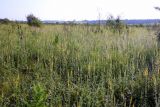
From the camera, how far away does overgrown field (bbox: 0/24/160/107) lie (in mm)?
4672

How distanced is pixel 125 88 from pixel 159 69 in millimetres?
719

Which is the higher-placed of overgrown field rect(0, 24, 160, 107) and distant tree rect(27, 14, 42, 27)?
distant tree rect(27, 14, 42, 27)

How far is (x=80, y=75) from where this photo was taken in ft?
18.4

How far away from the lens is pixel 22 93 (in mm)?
4934

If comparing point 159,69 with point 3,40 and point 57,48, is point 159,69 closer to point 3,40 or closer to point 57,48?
point 57,48

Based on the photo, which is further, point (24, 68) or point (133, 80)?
point (24, 68)

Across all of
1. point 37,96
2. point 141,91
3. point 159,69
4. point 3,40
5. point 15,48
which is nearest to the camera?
point 37,96

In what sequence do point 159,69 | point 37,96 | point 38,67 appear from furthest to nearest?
point 38,67
point 159,69
point 37,96

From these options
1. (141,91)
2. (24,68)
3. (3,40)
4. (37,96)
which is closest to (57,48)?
(24,68)

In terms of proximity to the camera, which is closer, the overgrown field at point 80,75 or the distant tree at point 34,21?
the overgrown field at point 80,75

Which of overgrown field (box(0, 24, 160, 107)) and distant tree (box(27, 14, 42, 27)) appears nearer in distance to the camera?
overgrown field (box(0, 24, 160, 107))

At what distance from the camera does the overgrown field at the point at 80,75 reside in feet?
15.3

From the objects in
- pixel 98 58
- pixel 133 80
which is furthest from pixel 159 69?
pixel 98 58

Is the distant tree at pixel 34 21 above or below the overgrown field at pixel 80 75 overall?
above
